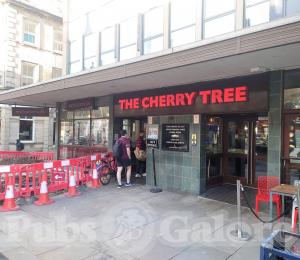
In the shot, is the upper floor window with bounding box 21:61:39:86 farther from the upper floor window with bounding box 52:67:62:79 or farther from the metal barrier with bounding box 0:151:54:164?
the metal barrier with bounding box 0:151:54:164

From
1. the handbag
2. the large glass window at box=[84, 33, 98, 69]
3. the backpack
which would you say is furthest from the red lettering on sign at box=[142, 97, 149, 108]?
the large glass window at box=[84, 33, 98, 69]

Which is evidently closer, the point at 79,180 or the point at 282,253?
the point at 282,253

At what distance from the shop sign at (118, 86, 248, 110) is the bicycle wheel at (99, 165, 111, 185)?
2.17m

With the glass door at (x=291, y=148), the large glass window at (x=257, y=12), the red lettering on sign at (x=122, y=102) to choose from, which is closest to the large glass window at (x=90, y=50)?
the red lettering on sign at (x=122, y=102)

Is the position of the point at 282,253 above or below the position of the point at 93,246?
above

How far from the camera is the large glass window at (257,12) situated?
7375 millimetres

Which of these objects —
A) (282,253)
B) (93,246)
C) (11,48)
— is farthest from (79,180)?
(11,48)

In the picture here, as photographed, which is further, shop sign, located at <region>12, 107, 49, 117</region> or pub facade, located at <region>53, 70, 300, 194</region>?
shop sign, located at <region>12, 107, 49, 117</region>

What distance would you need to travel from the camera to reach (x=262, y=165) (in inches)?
322

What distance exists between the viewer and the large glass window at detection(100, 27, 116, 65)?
1116 centimetres

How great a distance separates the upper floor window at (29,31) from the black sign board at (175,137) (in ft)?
61.8

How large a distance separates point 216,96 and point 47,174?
16.7ft

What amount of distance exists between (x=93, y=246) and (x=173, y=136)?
4.50 meters

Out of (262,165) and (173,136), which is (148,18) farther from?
(262,165)
